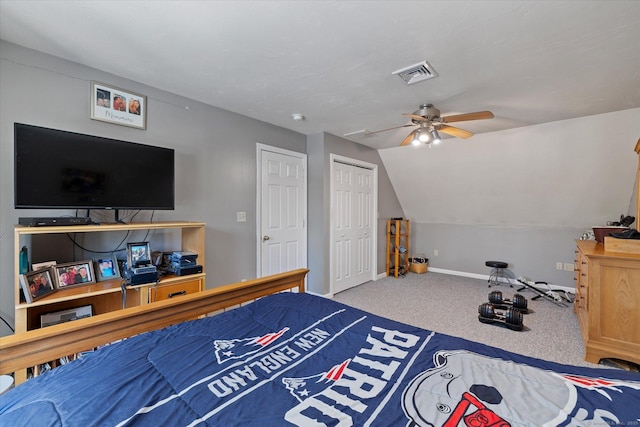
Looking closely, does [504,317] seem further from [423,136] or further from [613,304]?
[423,136]

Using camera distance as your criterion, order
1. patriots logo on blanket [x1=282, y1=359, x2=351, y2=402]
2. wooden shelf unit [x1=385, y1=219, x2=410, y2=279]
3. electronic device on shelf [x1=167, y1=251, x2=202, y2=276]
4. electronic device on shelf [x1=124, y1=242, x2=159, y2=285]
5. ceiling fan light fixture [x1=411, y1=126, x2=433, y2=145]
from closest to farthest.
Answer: patriots logo on blanket [x1=282, y1=359, x2=351, y2=402] < electronic device on shelf [x1=124, y1=242, x2=159, y2=285] < electronic device on shelf [x1=167, y1=251, x2=202, y2=276] < ceiling fan light fixture [x1=411, y1=126, x2=433, y2=145] < wooden shelf unit [x1=385, y1=219, x2=410, y2=279]

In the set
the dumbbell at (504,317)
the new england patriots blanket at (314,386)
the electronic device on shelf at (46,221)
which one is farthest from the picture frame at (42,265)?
the dumbbell at (504,317)

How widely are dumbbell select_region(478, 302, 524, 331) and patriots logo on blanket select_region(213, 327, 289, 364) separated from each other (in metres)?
2.83

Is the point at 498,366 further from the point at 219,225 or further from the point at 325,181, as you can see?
the point at 325,181

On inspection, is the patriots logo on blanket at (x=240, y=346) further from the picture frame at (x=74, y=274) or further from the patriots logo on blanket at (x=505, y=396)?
the picture frame at (x=74, y=274)

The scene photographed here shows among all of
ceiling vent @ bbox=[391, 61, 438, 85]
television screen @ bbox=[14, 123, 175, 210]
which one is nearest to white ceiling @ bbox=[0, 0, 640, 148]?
ceiling vent @ bbox=[391, 61, 438, 85]

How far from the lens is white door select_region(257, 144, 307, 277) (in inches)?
143

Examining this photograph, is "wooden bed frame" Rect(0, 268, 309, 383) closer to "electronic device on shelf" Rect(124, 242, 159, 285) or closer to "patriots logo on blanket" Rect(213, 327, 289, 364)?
"patriots logo on blanket" Rect(213, 327, 289, 364)

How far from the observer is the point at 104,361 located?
115cm

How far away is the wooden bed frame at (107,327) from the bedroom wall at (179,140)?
136 cm

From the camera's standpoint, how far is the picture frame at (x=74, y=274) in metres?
2.00

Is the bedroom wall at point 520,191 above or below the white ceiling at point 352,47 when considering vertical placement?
below

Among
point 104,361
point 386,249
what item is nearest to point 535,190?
point 386,249

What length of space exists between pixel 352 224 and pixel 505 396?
3770 millimetres
